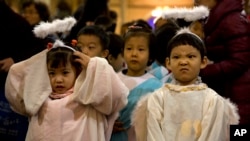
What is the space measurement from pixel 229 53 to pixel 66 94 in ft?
3.76

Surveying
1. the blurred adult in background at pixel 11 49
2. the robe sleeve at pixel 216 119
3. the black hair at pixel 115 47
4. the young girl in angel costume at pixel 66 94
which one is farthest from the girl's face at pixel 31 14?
the robe sleeve at pixel 216 119

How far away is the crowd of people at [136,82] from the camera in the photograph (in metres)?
3.33

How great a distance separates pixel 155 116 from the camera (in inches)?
131

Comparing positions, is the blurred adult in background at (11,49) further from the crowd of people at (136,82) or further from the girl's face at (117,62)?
the girl's face at (117,62)

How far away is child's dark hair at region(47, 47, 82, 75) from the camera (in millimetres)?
3584

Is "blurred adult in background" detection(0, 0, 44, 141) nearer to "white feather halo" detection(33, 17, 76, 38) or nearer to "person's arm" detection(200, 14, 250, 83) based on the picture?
"white feather halo" detection(33, 17, 76, 38)

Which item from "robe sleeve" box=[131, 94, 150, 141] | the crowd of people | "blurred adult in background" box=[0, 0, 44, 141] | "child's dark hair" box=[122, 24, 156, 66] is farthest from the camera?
"blurred adult in background" box=[0, 0, 44, 141]

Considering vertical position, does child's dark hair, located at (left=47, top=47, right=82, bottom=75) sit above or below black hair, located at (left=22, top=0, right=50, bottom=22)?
below

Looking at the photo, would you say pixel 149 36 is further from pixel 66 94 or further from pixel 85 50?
pixel 66 94

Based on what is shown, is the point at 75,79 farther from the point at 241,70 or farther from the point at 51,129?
the point at 241,70

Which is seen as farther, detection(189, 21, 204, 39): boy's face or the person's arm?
detection(189, 21, 204, 39): boy's face

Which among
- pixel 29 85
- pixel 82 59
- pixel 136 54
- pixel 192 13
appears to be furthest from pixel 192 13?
pixel 29 85

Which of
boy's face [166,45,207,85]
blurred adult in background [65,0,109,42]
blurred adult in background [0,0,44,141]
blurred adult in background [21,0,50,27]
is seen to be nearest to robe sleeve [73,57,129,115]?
boy's face [166,45,207,85]

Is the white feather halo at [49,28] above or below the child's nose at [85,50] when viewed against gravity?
above
